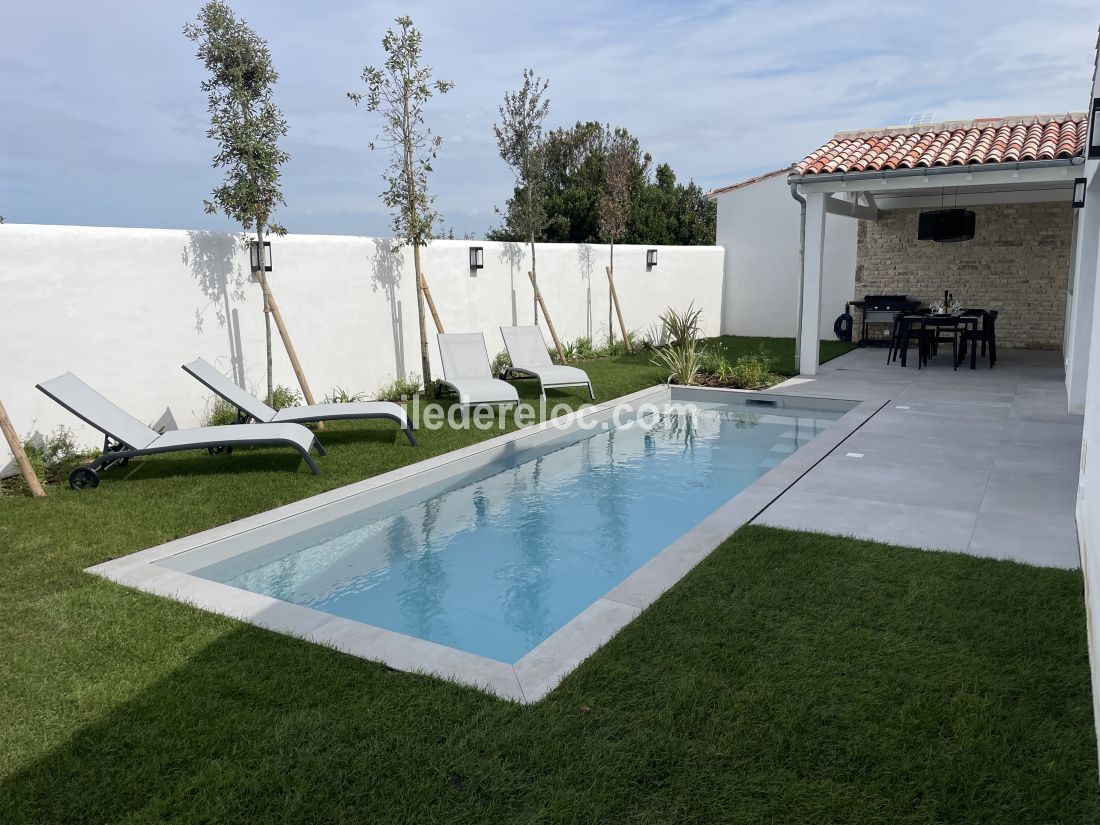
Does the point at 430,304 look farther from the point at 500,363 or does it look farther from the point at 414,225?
the point at 500,363

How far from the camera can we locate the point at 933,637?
3691 mm

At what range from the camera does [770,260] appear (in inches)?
731

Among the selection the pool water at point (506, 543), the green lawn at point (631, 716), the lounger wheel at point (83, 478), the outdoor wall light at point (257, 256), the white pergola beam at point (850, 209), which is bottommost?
the pool water at point (506, 543)

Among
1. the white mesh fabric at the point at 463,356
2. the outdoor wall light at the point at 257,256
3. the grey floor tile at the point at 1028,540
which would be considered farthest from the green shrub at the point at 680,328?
the grey floor tile at the point at 1028,540

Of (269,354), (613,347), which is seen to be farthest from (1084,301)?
(269,354)

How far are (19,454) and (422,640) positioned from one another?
4056mm

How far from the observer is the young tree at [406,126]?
989 centimetres

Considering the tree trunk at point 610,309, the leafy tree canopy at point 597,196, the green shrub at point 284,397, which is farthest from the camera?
the leafy tree canopy at point 597,196

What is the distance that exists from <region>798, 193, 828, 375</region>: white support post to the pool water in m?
4.00

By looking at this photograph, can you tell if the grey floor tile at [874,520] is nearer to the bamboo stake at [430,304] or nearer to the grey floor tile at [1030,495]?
the grey floor tile at [1030,495]

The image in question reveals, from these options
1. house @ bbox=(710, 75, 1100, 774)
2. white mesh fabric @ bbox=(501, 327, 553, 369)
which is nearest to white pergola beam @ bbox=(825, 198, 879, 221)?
house @ bbox=(710, 75, 1100, 774)

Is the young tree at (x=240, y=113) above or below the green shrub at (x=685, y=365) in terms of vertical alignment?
above

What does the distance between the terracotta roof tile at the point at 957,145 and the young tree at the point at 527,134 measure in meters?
4.32

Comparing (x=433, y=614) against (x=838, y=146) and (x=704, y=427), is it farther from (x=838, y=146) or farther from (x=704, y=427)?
(x=838, y=146)
